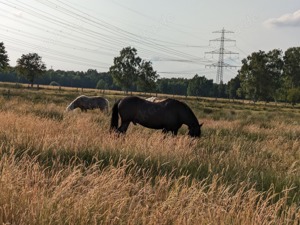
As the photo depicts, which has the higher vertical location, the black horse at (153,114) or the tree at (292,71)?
the tree at (292,71)

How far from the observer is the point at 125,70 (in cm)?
9656

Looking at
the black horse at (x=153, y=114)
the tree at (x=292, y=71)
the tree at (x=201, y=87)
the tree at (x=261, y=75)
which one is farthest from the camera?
the tree at (x=201, y=87)

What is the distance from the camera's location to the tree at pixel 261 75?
278ft

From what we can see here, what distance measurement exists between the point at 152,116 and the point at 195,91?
426 feet

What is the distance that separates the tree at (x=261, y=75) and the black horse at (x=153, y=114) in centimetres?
7721

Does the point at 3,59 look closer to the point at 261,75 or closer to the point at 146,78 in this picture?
the point at 146,78

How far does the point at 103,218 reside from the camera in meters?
2.97

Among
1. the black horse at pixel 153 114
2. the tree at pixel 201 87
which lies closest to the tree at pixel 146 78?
the tree at pixel 201 87

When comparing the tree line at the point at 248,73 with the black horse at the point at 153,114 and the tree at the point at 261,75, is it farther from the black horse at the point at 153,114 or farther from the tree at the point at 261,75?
the black horse at the point at 153,114

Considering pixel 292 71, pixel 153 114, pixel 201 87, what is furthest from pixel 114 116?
pixel 201 87

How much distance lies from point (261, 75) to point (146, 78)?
3055cm

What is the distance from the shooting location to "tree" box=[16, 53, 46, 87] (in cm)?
7900

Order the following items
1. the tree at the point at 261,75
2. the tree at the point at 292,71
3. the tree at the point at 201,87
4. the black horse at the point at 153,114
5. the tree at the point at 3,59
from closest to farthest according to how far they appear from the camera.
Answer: the black horse at the point at 153,114 < the tree at the point at 3,59 < the tree at the point at 261,75 < the tree at the point at 292,71 < the tree at the point at 201,87

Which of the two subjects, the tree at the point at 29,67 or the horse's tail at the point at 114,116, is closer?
the horse's tail at the point at 114,116
